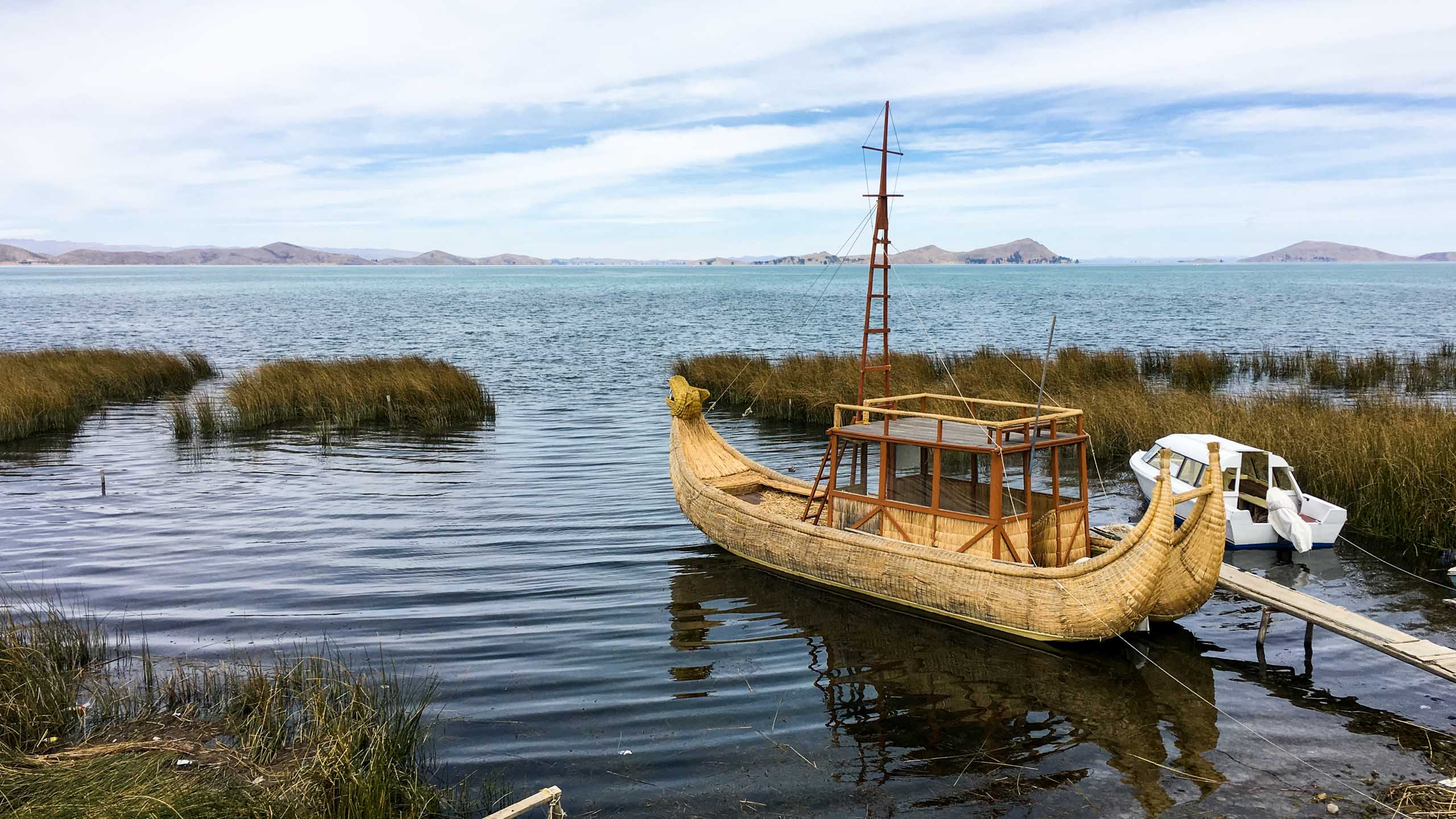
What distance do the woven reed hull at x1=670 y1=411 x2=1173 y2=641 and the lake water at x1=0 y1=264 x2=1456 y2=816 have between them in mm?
407

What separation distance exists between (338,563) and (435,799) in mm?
8322

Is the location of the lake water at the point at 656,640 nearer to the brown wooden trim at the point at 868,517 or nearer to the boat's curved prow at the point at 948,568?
the boat's curved prow at the point at 948,568

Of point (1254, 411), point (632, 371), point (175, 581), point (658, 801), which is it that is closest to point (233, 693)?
point (658, 801)

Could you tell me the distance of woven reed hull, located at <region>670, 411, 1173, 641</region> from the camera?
10.4 m

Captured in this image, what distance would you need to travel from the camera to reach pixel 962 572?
1165cm

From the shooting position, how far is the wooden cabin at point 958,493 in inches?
467

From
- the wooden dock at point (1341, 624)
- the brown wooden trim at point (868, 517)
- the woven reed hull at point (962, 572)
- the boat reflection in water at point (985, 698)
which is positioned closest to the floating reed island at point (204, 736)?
the boat reflection in water at point (985, 698)

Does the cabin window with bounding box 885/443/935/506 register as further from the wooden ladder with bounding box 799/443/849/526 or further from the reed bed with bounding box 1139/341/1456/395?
the reed bed with bounding box 1139/341/1456/395

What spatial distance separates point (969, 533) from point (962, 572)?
0.72 m

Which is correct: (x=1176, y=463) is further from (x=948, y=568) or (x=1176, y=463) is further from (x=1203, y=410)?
(x=948, y=568)

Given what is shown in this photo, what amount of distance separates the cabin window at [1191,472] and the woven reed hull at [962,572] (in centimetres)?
658

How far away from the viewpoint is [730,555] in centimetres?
1568

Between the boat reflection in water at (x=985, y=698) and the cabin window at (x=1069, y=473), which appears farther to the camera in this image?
the cabin window at (x=1069, y=473)

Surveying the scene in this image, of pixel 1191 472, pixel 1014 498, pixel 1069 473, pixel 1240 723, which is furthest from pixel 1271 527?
pixel 1240 723
